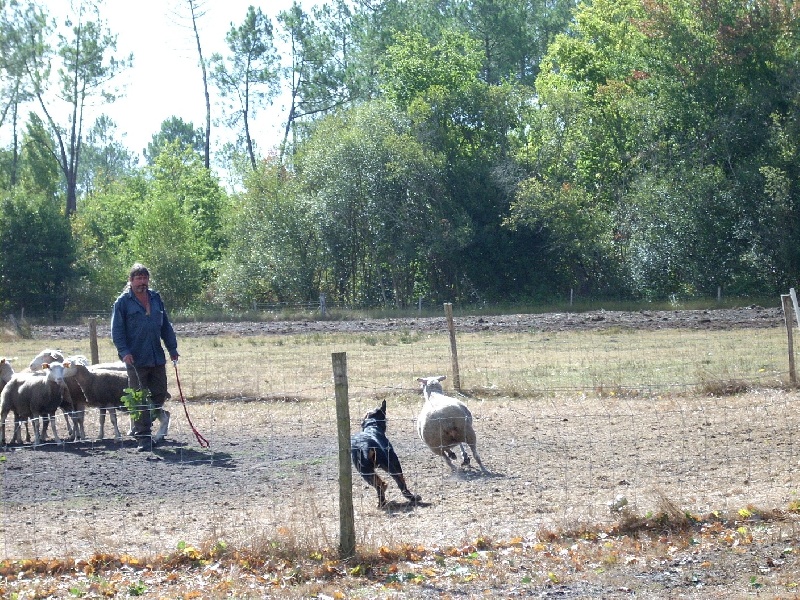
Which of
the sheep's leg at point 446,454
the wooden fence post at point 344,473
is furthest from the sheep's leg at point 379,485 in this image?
the wooden fence post at point 344,473

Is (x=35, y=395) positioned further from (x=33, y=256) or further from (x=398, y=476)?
(x=33, y=256)

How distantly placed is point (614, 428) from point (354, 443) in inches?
181

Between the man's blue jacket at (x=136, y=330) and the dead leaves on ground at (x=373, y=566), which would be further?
the man's blue jacket at (x=136, y=330)

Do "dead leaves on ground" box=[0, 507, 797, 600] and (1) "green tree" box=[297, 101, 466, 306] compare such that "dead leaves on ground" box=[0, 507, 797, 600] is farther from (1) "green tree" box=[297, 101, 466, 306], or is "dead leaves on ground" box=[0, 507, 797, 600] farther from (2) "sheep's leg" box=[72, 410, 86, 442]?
(1) "green tree" box=[297, 101, 466, 306]

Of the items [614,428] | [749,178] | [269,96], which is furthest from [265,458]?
[269,96]

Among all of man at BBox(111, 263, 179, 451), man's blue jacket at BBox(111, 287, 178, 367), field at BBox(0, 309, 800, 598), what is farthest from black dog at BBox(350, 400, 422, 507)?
man's blue jacket at BBox(111, 287, 178, 367)

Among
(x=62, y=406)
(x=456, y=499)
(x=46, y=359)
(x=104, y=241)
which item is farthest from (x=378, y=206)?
(x=456, y=499)

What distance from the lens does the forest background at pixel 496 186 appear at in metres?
40.8

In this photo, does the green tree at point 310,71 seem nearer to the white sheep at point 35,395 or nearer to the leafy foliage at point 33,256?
the leafy foliage at point 33,256

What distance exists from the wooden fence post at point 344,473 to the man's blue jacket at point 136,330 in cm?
561

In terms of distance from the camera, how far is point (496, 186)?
4762 cm

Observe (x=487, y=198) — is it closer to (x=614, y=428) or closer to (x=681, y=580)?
(x=614, y=428)

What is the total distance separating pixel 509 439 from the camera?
12.7m

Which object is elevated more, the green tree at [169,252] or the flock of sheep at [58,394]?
the green tree at [169,252]
